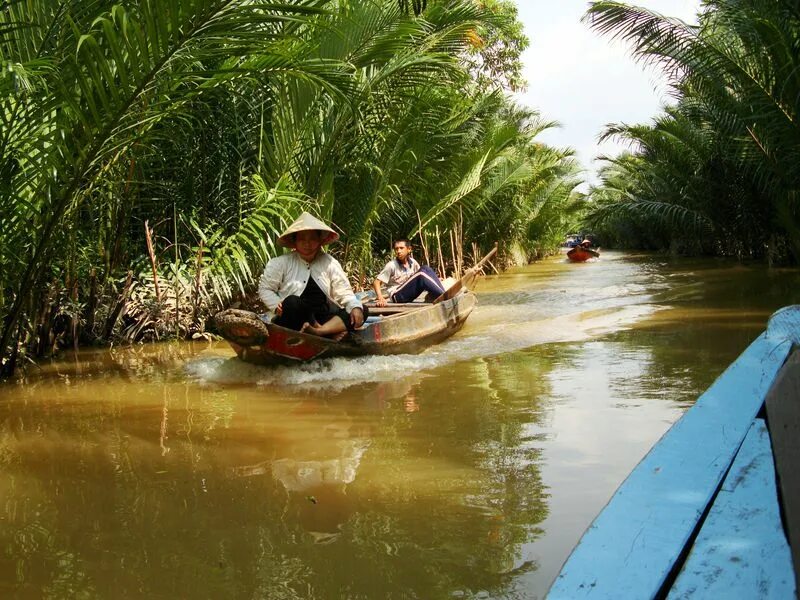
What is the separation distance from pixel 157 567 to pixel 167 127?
15.2 feet

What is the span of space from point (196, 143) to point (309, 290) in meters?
3.39

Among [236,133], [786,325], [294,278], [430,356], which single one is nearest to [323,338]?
[294,278]

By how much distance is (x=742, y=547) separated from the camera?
1821 millimetres

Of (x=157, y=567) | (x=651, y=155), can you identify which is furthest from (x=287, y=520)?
(x=651, y=155)

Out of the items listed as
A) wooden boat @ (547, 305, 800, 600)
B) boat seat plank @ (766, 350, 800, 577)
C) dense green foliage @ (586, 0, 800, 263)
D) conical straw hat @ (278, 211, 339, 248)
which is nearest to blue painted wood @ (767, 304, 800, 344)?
wooden boat @ (547, 305, 800, 600)

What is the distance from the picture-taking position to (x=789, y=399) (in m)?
1.72

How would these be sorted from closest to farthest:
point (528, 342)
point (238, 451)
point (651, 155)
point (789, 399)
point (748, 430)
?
point (789, 399) → point (748, 430) → point (238, 451) → point (528, 342) → point (651, 155)

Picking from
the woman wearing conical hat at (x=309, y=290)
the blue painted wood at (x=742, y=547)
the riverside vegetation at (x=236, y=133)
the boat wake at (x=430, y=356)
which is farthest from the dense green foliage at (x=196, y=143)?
the blue painted wood at (x=742, y=547)

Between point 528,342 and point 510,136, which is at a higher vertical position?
point 510,136

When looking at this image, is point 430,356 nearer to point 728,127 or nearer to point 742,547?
point 742,547

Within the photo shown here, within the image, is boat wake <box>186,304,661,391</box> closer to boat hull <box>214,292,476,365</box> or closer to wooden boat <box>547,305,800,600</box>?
boat hull <box>214,292,476,365</box>

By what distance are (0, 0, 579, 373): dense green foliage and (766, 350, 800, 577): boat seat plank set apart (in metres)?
3.74

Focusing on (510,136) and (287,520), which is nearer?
(287,520)

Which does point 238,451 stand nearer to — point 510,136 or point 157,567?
point 157,567
